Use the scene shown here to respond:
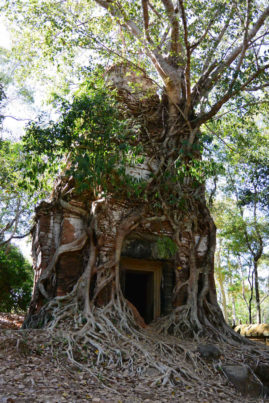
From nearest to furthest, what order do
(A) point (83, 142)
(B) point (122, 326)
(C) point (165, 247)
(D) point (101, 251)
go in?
(B) point (122, 326) < (A) point (83, 142) < (D) point (101, 251) < (C) point (165, 247)

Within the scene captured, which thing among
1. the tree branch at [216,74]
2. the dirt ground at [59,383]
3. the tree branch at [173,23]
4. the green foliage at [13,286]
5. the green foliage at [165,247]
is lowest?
the dirt ground at [59,383]

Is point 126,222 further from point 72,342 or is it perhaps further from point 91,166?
point 72,342

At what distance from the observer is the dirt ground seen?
3406 millimetres

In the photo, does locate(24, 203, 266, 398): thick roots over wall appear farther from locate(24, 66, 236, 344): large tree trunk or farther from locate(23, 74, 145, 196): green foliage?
locate(23, 74, 145, 196): green foliage

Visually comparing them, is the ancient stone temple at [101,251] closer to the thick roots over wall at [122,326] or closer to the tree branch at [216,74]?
the thick roots over wall at [122,326]

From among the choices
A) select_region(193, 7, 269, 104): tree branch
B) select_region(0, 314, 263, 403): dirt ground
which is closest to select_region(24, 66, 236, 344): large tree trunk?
select_region(193, 7, 269, 104): tree branch

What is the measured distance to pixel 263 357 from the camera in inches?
220

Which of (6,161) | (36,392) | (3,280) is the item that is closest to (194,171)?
(36,392)

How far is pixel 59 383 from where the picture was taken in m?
3.69

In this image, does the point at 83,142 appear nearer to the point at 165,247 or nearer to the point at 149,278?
the point at 165,247

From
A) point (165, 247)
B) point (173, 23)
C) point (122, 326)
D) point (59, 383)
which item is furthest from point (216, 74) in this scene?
point (59, 383)

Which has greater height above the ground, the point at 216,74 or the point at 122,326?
the point at 216,74

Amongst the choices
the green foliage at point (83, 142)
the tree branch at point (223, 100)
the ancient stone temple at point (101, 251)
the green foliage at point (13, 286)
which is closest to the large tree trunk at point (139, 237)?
the ancient stone temple at point (101, 251)

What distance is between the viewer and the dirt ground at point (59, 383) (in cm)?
341
